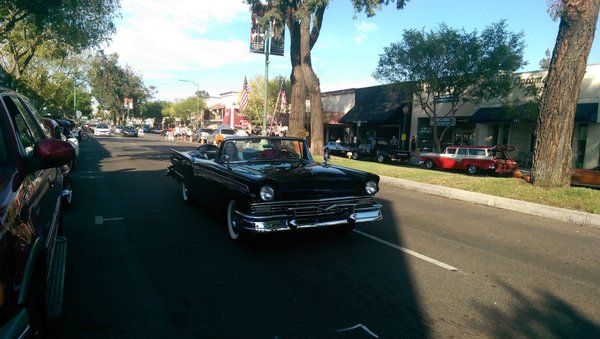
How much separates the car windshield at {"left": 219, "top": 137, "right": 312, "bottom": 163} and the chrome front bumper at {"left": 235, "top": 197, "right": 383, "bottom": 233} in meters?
1.48

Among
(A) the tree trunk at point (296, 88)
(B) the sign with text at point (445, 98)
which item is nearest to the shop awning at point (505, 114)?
(B) the sign with text at point (445, 98)

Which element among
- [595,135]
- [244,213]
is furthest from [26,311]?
[595,135]

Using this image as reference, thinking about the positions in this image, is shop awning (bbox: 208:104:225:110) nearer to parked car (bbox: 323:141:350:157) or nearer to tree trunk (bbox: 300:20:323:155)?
parked car (bbox: 323:141:350:157)

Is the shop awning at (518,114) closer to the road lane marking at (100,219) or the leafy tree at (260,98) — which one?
the road lane marking at (100,219)

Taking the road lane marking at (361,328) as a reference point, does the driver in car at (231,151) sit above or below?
above

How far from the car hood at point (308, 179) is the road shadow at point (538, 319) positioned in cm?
205

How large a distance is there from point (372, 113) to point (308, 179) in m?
29.0

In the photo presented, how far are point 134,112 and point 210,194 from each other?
91.5 meters

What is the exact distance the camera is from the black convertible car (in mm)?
4645

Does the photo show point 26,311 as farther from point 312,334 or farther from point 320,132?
point 320,132

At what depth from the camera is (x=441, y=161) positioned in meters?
22.5

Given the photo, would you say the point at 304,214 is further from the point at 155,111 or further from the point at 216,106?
the point at 155,111

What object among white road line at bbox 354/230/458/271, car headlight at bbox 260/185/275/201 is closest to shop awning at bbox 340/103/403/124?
white road line at bbox 354/230/458/271

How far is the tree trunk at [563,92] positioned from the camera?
958cm
